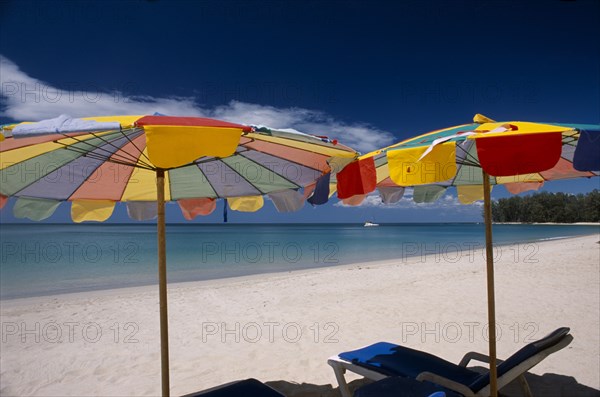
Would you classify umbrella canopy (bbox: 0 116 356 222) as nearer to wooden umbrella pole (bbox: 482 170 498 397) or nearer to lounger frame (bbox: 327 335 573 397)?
wooden umbrella pole (bbox: 482 170 498 397)

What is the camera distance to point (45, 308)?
27.8ft

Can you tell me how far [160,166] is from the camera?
1809 millimetres

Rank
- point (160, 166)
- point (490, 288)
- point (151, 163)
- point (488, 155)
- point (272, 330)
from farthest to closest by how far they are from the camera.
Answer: point (272, 330) < point (490, 288) < point (151, 163) < point (488, 155) < point (160, 166)

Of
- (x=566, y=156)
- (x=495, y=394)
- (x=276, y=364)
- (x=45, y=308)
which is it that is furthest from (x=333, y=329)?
(x=45, y=308)

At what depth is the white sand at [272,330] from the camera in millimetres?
4152

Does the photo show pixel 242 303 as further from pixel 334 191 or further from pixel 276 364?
pixel 334 191

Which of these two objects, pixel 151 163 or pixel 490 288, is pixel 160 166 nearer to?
pixel 151 163

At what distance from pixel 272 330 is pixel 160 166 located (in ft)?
15.0

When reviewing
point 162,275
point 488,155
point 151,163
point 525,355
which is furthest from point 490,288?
point 151,163

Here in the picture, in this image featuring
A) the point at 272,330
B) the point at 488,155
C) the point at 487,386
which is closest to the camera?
the point at 488,155

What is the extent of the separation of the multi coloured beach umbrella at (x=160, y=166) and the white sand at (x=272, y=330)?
1766mm

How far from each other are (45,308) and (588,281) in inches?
477

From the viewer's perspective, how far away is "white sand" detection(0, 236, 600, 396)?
4152 mm

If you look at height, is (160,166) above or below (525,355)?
above
